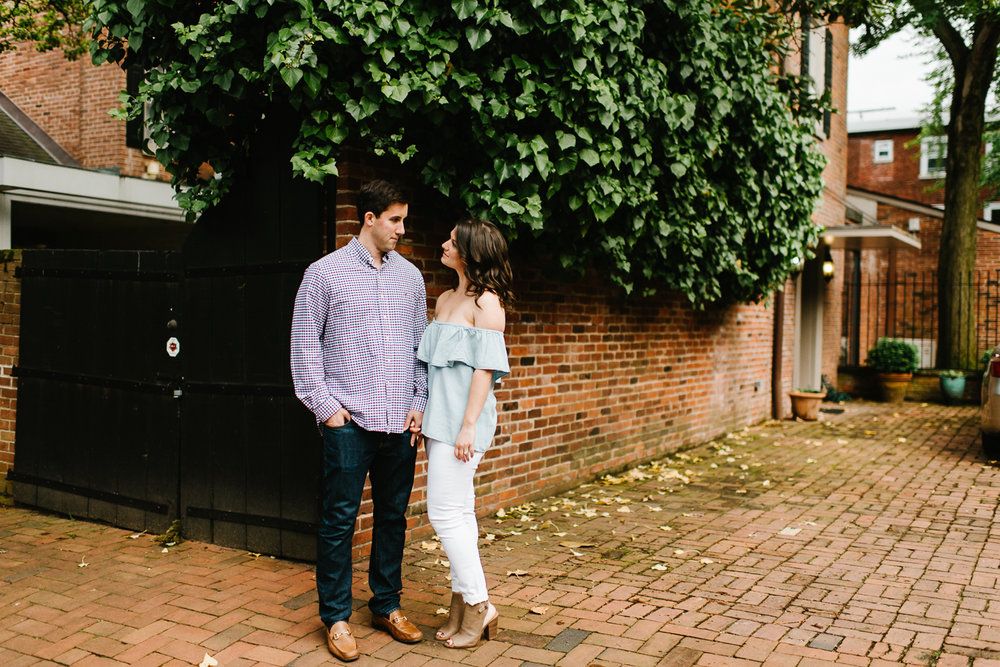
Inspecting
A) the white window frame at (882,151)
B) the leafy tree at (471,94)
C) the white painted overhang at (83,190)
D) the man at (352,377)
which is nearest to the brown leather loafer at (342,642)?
the man at (352,377)

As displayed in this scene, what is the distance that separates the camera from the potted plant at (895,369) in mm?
14719

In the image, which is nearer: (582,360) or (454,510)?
(454,510)

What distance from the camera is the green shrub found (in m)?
14.7

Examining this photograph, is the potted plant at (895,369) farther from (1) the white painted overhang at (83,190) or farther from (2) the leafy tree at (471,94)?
(1) the white painted overhang at (83,190)

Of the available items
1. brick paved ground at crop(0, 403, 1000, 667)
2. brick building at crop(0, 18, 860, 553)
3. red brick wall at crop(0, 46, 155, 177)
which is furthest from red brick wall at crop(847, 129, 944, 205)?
brick paved ground at crop(0, 403, 1000, 667)

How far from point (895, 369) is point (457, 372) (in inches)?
524

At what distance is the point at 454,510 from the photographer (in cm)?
350

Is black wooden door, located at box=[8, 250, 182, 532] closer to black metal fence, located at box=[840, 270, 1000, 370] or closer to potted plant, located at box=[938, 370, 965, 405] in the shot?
potted plant, located at box=[938, 370, 965, 405]

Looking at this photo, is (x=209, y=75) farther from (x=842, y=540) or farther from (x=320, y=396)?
(x=842, y=540)

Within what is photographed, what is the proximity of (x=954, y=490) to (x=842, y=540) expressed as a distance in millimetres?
2306

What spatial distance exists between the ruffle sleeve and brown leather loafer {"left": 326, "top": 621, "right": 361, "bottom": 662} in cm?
116

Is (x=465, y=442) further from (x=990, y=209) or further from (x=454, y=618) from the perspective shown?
(x=990, y=209)

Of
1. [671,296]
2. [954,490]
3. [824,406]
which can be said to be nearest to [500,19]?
[671,296]

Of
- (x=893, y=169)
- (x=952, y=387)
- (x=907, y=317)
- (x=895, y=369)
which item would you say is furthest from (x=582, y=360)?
(x=893, y=169)
